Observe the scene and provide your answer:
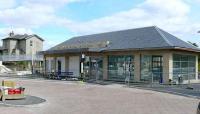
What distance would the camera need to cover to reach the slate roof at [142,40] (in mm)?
31844

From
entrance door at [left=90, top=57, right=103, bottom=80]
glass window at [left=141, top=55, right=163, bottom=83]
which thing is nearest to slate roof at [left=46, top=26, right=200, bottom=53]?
glass window at [left=141, top=55, right=163, bottom=83]

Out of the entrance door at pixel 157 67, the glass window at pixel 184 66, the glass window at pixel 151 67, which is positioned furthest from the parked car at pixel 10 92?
the glass window at pixel 184 66

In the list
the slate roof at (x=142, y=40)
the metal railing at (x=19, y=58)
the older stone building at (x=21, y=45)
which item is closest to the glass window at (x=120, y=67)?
the slate roof at (x=142, y=40)

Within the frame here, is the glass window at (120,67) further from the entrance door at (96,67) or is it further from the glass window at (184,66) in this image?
the glass window at (184,66)

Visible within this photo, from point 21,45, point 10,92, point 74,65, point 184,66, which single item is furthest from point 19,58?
point 10,92

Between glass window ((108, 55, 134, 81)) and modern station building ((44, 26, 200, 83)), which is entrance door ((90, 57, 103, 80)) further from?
glass window ((108, 55, 134, 81))

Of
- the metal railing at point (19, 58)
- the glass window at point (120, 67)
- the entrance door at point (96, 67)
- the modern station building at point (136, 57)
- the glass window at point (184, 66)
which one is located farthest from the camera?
the metal railing at point (19, 58)

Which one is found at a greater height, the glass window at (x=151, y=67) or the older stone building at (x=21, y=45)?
A: the older stone building at (x=21, y=45)

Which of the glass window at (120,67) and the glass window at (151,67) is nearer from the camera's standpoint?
the glass window at (151,67)

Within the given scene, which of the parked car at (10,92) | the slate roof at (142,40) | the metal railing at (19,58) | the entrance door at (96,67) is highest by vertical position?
the slate roof at (142,40)

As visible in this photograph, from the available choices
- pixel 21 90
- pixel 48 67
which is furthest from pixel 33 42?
pixel 21 90

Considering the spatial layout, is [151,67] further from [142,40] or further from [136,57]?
[142,40]

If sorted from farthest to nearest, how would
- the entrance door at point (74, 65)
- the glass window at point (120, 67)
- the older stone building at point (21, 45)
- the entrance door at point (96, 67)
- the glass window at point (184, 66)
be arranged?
the older stone building at point (21, 45) < the entrance door at point (74, 65) < the entrance door at point (96, 67) < the glass window at point (120, 67) < the glass window at point (184, 66)

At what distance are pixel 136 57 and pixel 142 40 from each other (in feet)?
6.22
